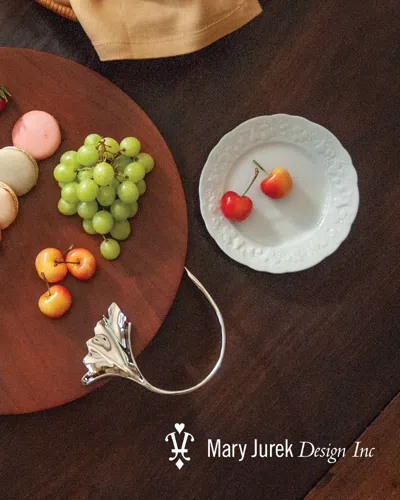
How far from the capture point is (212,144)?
2.87 feet

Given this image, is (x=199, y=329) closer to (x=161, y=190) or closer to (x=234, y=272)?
(x=234, y=272)

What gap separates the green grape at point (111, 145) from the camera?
2.40 ft

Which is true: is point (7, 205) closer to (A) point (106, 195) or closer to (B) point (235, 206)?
(A) point (106, 195)

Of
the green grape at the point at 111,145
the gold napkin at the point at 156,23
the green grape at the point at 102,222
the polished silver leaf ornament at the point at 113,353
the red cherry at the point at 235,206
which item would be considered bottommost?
the polished silver leaf ornament at the point at 113,353

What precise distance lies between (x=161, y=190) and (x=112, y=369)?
0.28 metres

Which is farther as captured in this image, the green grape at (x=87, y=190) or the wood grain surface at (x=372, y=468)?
the wood grain surface at (x=372, y=468)

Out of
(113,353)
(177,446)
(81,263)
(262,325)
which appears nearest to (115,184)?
(81,263)

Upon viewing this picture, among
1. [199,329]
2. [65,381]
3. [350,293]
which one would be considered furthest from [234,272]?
[65,381]

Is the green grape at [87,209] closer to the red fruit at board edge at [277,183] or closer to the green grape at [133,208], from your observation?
the green grape at [133,208]

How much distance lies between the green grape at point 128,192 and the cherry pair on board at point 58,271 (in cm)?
10

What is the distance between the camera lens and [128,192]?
720 millimetres

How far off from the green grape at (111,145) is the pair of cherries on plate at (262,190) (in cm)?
20

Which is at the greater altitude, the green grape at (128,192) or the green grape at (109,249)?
the green grape at (128,192)

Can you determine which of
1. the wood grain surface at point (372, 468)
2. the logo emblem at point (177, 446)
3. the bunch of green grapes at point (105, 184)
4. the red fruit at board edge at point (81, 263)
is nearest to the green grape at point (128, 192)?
the bunch of green grapes at point (105, 184)
